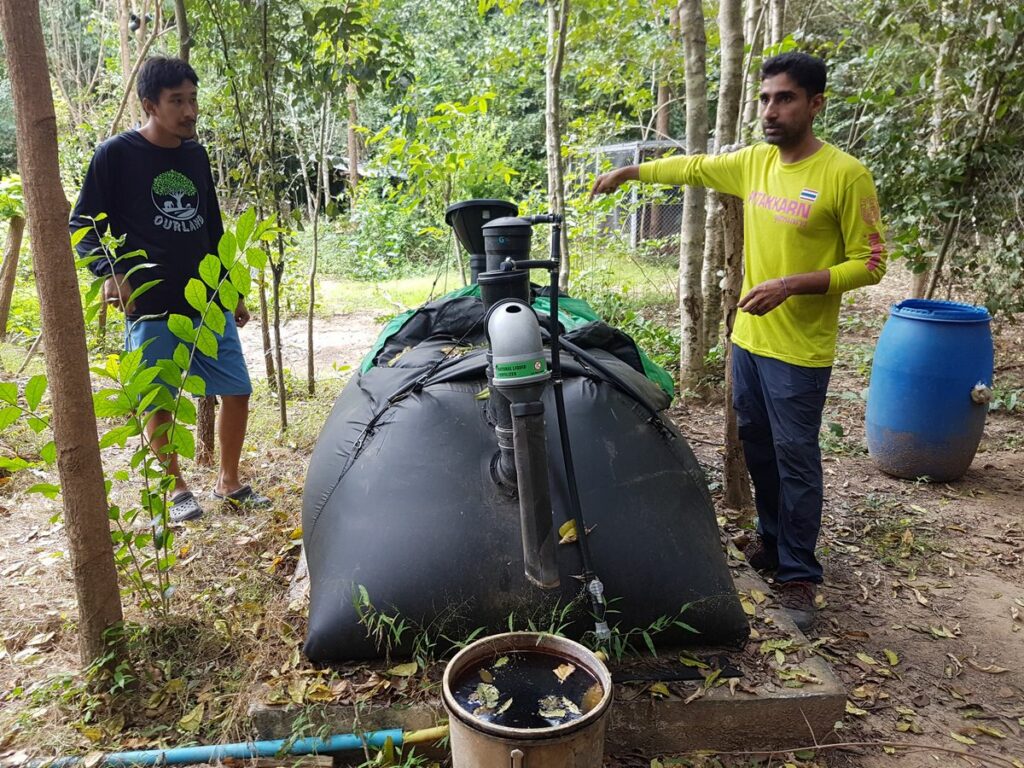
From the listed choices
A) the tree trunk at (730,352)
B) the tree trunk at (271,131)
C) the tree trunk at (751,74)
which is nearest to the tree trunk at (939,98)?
the tree trunk at (751,74)

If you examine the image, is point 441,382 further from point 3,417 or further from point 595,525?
point 3,417

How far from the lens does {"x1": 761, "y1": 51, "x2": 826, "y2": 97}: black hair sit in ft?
7.60

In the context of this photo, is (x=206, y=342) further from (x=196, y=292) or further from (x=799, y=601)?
(x=799, y=601)

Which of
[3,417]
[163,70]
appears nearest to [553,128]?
[163,70]

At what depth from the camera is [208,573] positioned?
8.79ft

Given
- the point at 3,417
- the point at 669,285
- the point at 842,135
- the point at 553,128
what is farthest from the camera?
the point at 842,135

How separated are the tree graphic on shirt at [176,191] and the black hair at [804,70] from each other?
7.84ft

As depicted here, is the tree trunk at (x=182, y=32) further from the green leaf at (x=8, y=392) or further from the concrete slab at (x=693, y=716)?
the concrete slab at (x=693, y=716)

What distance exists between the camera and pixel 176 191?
3.00 m

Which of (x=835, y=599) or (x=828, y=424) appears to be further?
(x=828, y=424)

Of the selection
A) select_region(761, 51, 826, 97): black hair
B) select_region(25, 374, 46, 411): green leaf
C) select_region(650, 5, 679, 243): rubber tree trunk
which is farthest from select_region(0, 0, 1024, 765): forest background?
select_region(761, 51, 826, 97): black hair

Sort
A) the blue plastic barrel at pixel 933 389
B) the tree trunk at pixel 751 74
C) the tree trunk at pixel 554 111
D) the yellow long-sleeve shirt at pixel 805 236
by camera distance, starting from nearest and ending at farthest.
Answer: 1. the yellow long-sleeve shirt at pixel 805 236
2. the blue plastic barrel at pixel 933 389
3. the tree trunk at pixel 751 74
4. the tree trunk at pixel 554 111

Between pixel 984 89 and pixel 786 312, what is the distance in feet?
11.9

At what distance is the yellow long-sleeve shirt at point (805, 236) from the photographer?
229 cm
